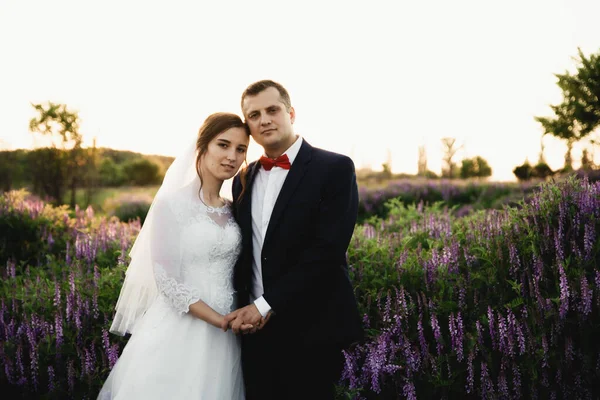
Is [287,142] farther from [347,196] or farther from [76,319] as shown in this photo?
[76,319]

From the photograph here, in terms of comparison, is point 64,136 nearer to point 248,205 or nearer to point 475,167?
point 248,205

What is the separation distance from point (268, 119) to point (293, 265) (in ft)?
3.66

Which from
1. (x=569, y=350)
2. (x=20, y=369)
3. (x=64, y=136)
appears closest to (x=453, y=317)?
(x=569, y=350)

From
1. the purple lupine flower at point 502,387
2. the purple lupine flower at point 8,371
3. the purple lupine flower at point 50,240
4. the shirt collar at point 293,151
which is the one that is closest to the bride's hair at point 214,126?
the shirt collar at point 293,151

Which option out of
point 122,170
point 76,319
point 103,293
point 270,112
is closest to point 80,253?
point 103,293

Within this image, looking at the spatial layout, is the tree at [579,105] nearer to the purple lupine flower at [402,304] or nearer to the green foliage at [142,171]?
the purple lupine flower at [402,304]

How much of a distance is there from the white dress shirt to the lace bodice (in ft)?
0.51

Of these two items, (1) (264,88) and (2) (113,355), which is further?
(2) (113,355)

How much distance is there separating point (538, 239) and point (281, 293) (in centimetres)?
253

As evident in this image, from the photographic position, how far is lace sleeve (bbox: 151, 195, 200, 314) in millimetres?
3303

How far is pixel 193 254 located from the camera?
3414 mm

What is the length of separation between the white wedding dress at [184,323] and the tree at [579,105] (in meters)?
27.9

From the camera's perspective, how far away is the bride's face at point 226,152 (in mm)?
3562

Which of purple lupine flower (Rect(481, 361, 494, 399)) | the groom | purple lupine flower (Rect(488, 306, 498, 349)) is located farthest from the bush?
purple lupine flower (Rect(481, 361, 494, 399))
